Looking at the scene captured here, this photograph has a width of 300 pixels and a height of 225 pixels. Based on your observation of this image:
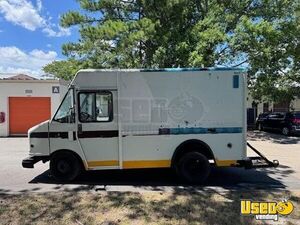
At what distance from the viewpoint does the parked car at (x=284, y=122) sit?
22930 mm

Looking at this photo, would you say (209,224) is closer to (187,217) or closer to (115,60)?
(187,217)

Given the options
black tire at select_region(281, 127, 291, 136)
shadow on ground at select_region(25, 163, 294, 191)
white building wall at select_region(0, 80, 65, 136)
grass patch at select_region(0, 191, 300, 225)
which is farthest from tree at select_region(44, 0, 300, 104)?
grass patch at select_region(0, 191, 300, 225)

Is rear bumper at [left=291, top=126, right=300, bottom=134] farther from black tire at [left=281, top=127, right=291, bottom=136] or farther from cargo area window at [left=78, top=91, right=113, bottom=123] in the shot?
cargo area window at [left=78, top=91, right=113, bottom=123]

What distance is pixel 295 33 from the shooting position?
22.6m

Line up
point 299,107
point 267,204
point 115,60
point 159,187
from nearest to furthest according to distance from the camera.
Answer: point 267,204
point 159,187
point 115,60
point 299,107

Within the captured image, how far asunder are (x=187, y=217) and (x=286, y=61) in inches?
808

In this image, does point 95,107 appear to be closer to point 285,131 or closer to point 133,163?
point 133,163

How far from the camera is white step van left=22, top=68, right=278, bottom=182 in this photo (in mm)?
8680

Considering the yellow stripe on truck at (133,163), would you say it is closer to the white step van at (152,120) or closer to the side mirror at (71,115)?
the white step van at (152,120)

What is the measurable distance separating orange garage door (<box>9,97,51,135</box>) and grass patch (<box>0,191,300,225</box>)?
50.5 feet

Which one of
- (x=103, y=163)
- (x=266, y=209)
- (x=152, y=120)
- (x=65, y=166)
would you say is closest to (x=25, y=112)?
(x=65, y=166)

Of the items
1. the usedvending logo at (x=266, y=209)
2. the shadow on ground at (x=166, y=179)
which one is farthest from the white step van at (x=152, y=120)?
the usedvending logo at (x=266, y=209)

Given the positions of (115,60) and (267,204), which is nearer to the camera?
(267,204)

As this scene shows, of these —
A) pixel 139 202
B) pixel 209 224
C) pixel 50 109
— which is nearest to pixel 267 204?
pixel 209 224
